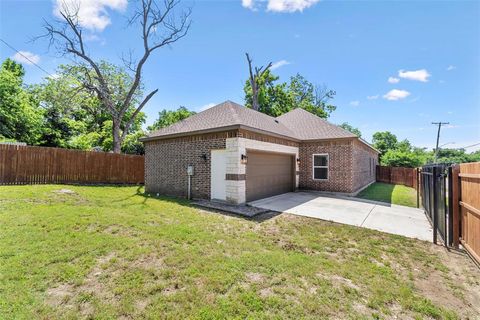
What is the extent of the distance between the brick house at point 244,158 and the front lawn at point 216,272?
3.21 metres

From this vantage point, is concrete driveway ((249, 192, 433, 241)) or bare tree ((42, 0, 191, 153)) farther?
bare tree ((42, 0, 191, 153))

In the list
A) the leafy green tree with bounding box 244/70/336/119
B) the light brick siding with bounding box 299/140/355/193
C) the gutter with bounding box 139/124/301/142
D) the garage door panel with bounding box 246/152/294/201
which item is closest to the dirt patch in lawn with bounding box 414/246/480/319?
the garage door panel with bounding box 246/152/294/201

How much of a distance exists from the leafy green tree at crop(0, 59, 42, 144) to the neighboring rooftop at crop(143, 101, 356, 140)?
12.3 metres

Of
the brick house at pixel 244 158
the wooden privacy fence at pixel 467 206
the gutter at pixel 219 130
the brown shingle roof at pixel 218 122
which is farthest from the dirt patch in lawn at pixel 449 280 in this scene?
the brown shingle roof at pixel 218 122

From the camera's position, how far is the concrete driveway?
19.4 feet

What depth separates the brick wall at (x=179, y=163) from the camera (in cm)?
902

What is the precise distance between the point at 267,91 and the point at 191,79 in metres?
13.3

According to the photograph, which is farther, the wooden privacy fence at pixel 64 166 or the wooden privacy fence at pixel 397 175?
the wooden privacy fence at pixel 397 175

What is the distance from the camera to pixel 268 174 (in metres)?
9.97

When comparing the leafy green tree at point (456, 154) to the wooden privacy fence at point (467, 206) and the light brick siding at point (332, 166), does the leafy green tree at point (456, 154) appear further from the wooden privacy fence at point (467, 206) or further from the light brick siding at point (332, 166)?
the wooden privacy fence at point (467, 206)

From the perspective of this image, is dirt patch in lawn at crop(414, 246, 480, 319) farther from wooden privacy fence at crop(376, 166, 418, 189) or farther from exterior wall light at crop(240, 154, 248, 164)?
wooden privacy fence at crop(376, 166, 418, 189)

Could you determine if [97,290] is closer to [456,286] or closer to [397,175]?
[456,286]

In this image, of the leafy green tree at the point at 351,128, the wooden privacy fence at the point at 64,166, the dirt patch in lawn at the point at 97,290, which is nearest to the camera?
the dirt patch in lawn at the point at 97,290

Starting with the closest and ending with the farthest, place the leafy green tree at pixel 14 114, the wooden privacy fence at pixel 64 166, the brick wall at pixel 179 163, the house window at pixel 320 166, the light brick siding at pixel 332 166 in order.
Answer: the brick wall at pixel 179 163 < the wooden privacy fence at pixel 64 166 < the light brick siding at pixel 332 166 < the house window at pixel 320 166 < the leafy green tree at pixel 14 114
